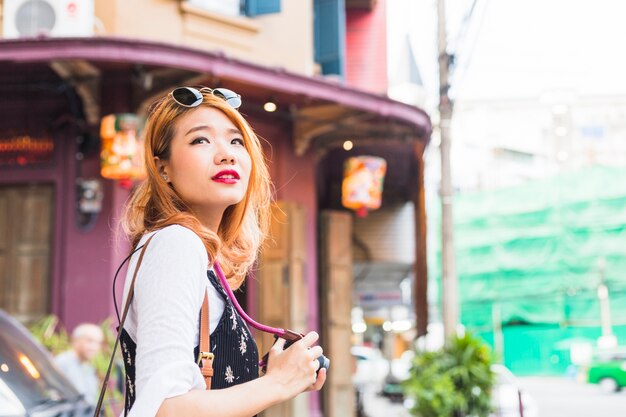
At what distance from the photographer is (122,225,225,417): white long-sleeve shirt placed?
53.5 inches

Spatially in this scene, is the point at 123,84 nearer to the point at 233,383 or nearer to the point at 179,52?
the point at 179,52

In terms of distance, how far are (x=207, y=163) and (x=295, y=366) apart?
0.46 m

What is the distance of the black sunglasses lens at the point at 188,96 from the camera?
1.72m

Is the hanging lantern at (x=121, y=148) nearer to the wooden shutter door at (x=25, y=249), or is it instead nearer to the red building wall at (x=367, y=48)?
the wooden shutter door at (x=25, y=249)

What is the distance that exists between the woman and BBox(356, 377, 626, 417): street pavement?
14317 mm

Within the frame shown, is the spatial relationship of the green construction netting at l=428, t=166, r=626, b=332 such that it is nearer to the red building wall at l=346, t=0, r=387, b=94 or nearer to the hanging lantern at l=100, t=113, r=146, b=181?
the red building wall at l=346, t=0, r=387, b=94

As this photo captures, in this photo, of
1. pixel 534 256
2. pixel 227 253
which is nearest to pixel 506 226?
pixel 534 256

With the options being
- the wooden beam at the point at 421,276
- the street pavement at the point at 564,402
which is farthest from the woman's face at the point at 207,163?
the street pavement at the point at 564,402

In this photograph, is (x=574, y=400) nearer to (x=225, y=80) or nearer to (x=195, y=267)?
(x=225, y=80)

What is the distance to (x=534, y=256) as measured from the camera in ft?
117

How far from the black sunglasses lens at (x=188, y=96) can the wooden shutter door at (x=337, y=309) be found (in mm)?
10874

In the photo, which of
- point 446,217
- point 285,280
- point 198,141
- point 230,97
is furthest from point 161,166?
point 446,217

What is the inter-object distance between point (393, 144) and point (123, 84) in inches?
218

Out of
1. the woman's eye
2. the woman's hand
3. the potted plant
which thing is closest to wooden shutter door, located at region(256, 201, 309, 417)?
the potted plant
